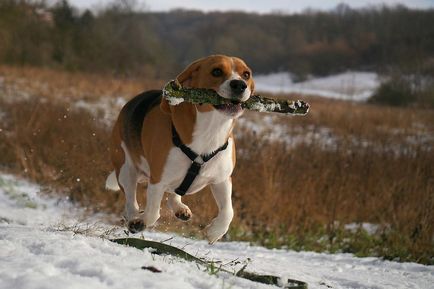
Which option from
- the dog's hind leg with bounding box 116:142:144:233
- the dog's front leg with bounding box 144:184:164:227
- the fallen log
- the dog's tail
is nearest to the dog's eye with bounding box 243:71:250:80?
the dog's front leg with bounding box 144:184:164:227

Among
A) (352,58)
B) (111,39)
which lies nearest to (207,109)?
(111,39)

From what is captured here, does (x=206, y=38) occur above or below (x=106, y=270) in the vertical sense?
above

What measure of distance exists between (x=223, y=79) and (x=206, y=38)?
9152cm

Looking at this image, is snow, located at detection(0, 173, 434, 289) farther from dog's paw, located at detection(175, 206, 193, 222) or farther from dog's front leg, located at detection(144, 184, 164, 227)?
dog's paw, located at detection(175, 206, 193, 222)

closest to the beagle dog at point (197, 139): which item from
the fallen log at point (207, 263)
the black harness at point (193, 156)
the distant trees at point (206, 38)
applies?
the black harness at point (193, 156)

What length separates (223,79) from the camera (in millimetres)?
3689

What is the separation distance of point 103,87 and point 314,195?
49.0 feet

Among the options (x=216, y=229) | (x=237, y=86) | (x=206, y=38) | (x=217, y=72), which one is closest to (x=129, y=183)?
(x=216, y=229)

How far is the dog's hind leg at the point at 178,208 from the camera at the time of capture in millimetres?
4578

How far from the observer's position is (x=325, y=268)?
4.45m

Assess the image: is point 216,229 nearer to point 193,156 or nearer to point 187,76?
point 193,156

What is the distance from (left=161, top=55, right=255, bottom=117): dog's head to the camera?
3551mm

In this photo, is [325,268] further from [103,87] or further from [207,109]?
[103,87]

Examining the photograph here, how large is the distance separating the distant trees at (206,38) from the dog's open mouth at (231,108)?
13.9 metres
